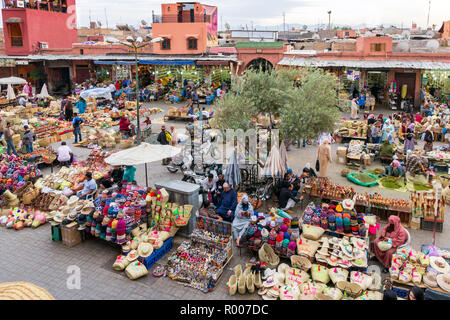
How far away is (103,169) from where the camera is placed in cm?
1225

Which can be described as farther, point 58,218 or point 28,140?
point 28,140

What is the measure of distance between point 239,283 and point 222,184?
136 inches

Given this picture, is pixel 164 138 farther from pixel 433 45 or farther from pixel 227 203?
pixel 433 45

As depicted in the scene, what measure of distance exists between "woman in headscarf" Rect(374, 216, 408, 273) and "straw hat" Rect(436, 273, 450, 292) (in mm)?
1123

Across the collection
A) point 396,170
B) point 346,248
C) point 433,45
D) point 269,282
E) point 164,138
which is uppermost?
point 433,45

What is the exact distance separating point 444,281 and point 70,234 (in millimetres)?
7507

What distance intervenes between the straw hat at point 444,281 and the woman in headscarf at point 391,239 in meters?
1.12

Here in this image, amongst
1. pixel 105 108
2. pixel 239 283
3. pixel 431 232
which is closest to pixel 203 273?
pixel 239 283

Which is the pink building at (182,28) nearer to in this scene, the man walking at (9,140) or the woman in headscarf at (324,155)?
the man walking at (9,140)

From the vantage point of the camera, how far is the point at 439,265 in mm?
6457

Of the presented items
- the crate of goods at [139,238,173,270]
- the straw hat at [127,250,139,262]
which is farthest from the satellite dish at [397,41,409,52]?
the straw hat at [127,250,139,262]

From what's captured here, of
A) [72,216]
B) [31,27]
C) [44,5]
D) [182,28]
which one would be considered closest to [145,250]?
[72,216]

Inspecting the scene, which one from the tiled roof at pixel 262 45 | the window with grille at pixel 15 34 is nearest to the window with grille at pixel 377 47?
the tiled roof at pixel 262 45

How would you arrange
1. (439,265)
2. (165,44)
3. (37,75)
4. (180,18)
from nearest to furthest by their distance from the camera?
(439,265), (37,75), (165,44), (180,18)
